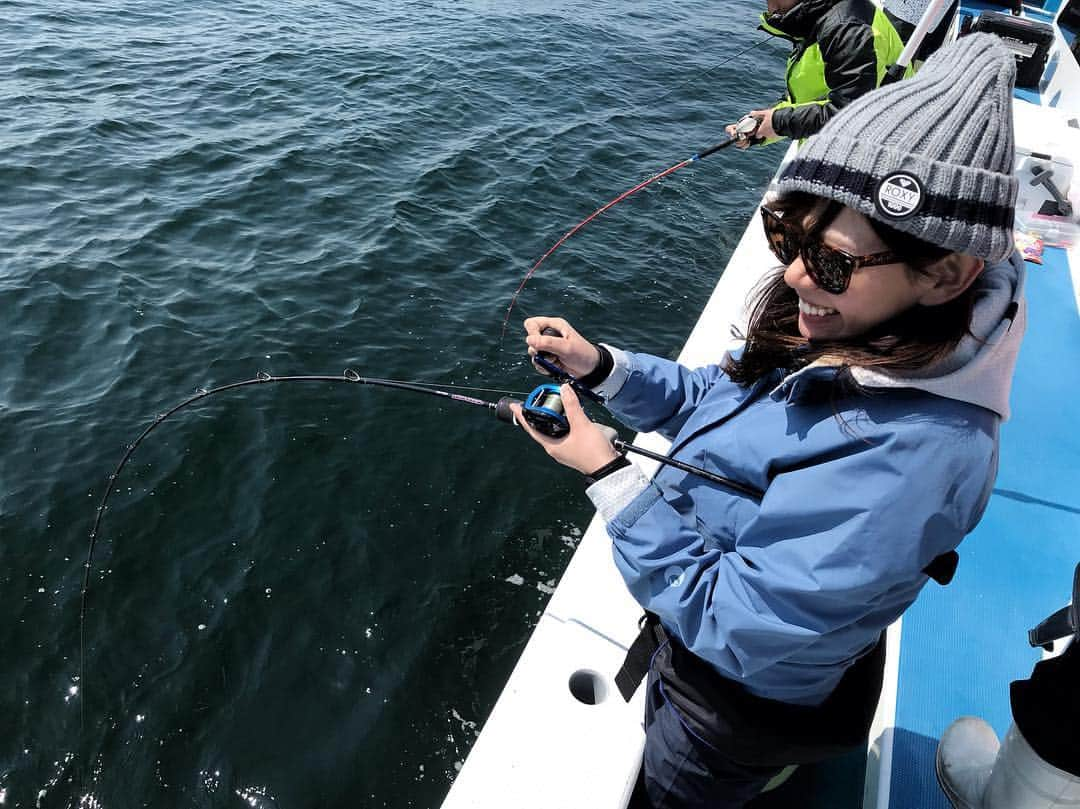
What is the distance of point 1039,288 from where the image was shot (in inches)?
201

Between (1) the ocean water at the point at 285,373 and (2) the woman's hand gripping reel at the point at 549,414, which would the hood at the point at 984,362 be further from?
(1) the ocean water at the point at 285,373

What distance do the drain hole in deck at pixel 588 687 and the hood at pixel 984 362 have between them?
5.40 feet

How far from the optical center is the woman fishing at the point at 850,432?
120cm

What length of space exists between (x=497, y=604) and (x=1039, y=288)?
183 inches

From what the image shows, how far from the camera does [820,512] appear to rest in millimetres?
1298

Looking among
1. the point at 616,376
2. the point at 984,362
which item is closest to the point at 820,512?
the point at 984,362

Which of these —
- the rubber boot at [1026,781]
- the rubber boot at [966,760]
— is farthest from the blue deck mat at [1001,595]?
the rubber boot at [1026,781]

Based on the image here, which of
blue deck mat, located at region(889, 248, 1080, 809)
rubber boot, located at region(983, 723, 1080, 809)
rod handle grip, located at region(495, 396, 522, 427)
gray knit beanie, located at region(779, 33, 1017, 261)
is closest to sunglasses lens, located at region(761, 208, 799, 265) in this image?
gray knit beanie, located at region(779, 33, 1017, 261)

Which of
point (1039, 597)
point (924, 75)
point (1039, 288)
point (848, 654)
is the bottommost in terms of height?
point (1039, 597)

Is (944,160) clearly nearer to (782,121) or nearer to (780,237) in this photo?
(780,237)

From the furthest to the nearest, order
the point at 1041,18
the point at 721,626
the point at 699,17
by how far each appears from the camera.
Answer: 1. the point at 699,17
2. the point at 1041,18
3. the point at 721,626

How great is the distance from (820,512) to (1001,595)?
2.36 m

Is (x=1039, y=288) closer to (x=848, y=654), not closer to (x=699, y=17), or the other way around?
(x=848, y=654)

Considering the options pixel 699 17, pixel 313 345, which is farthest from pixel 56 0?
pixel 699 17
